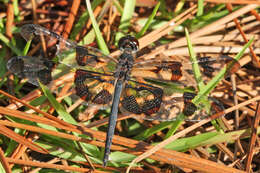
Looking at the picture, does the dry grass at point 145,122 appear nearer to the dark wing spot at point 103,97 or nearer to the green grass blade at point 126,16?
the green grass blade at point 126,16

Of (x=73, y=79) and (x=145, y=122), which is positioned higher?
(x=73, y=79)

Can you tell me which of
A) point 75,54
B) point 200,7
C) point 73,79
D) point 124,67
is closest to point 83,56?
point 75,54

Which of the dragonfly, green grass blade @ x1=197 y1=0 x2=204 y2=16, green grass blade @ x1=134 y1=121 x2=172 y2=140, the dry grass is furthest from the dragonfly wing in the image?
green grass blade @ x1=197 y1=0 x2=204 y2=16

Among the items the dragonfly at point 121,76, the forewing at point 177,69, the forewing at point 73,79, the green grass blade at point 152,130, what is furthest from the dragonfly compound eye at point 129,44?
the green grass blade at point 152,130

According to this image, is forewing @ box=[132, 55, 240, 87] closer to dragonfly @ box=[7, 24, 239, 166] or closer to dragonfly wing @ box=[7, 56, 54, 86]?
dragonfly @ box=[7, 24, 239, 166]

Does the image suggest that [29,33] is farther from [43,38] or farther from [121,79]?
[121,79]

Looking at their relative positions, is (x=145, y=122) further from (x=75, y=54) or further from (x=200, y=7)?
(x=200, y=7)

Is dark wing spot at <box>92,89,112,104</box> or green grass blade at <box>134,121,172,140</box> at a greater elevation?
dark wing spot at <box>92,89,112,104</box>

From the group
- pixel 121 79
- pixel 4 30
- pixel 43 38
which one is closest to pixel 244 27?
pixel 121 79
